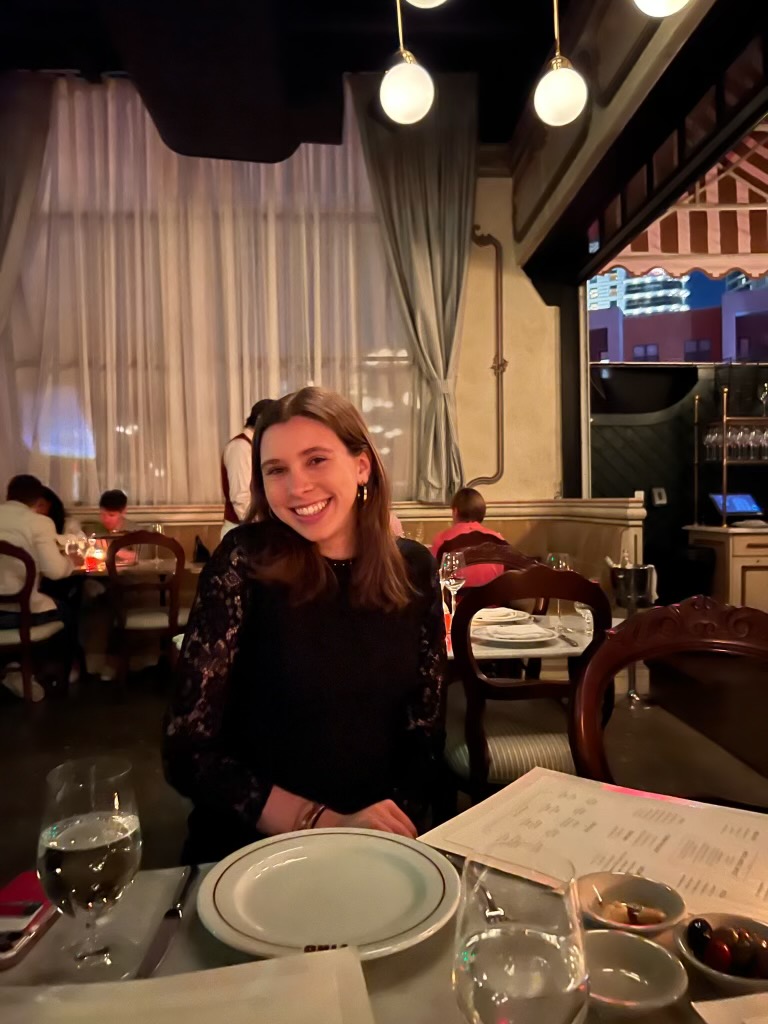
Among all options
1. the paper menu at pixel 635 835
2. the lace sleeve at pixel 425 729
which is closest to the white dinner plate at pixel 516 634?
the lace sleeve at pixel 425 729

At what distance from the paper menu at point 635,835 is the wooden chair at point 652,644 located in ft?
0.74

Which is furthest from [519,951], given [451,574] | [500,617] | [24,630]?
[24,630]

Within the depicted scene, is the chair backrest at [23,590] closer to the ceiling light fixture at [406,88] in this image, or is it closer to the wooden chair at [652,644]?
the ceiling light fixture at [406,88]

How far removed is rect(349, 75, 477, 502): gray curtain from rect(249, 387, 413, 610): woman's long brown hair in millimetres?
4271

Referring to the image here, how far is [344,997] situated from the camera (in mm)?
547

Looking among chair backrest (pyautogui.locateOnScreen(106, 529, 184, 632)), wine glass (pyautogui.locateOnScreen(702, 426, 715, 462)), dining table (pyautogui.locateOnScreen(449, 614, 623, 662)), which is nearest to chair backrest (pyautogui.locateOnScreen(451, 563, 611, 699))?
dining table (pyautogui.locateOnScreen(449, 614, 623, 662))

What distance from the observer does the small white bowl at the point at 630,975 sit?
57 centimetres

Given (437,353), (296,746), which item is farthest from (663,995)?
(437,353)

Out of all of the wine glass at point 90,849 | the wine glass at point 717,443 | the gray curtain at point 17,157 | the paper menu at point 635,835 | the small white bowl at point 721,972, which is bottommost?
the paper menu at point 635,835

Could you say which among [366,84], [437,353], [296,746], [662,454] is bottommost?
[296,746]

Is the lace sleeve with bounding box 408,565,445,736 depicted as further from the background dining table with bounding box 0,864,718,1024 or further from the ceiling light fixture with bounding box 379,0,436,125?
the ceiling light fixture with bounding box 379,0,436,125

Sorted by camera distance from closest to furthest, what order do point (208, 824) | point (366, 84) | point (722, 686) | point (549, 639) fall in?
point (208, 824)
point (549, 639)
point (722, 686)
point (366, 84)

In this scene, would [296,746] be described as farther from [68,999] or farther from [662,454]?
[662,454]

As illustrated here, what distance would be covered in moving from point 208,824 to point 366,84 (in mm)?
5766
